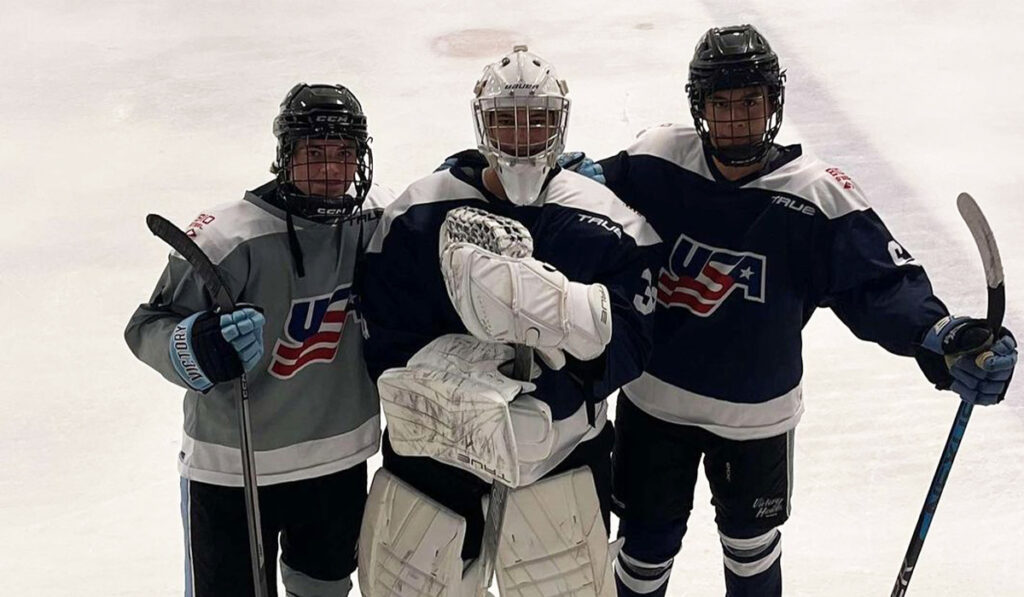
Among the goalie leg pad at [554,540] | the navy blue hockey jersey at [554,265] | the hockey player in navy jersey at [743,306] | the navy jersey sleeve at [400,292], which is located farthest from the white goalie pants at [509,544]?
the hockey player in navy jersey at [743,306]

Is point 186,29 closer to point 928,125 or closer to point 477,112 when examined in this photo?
point 928,125

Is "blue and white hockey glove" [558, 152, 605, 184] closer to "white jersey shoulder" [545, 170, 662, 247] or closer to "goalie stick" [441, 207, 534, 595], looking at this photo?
"white jersey shoulder" [545, 170, 662, 247]

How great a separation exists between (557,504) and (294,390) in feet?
1.66

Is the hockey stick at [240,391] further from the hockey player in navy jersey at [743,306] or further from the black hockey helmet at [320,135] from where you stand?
the hockey player in navy jersey at [743,306]

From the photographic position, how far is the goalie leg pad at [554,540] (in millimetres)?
2129

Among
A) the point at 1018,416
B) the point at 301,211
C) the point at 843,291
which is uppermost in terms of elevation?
the point at 301,211

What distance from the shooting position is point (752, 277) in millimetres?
2316

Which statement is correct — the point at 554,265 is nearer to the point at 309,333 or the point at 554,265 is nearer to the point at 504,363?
the point at 504,363

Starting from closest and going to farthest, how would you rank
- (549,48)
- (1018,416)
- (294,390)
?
(294,390), (1018,416), (549,48)

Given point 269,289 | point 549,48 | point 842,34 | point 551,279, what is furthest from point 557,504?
point 842,34

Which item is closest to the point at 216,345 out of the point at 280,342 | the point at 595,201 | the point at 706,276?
the point at 280,342

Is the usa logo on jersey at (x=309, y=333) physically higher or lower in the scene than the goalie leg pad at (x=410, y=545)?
higher

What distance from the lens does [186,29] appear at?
20.0ft

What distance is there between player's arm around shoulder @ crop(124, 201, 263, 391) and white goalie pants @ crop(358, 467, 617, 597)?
1.19 ft
